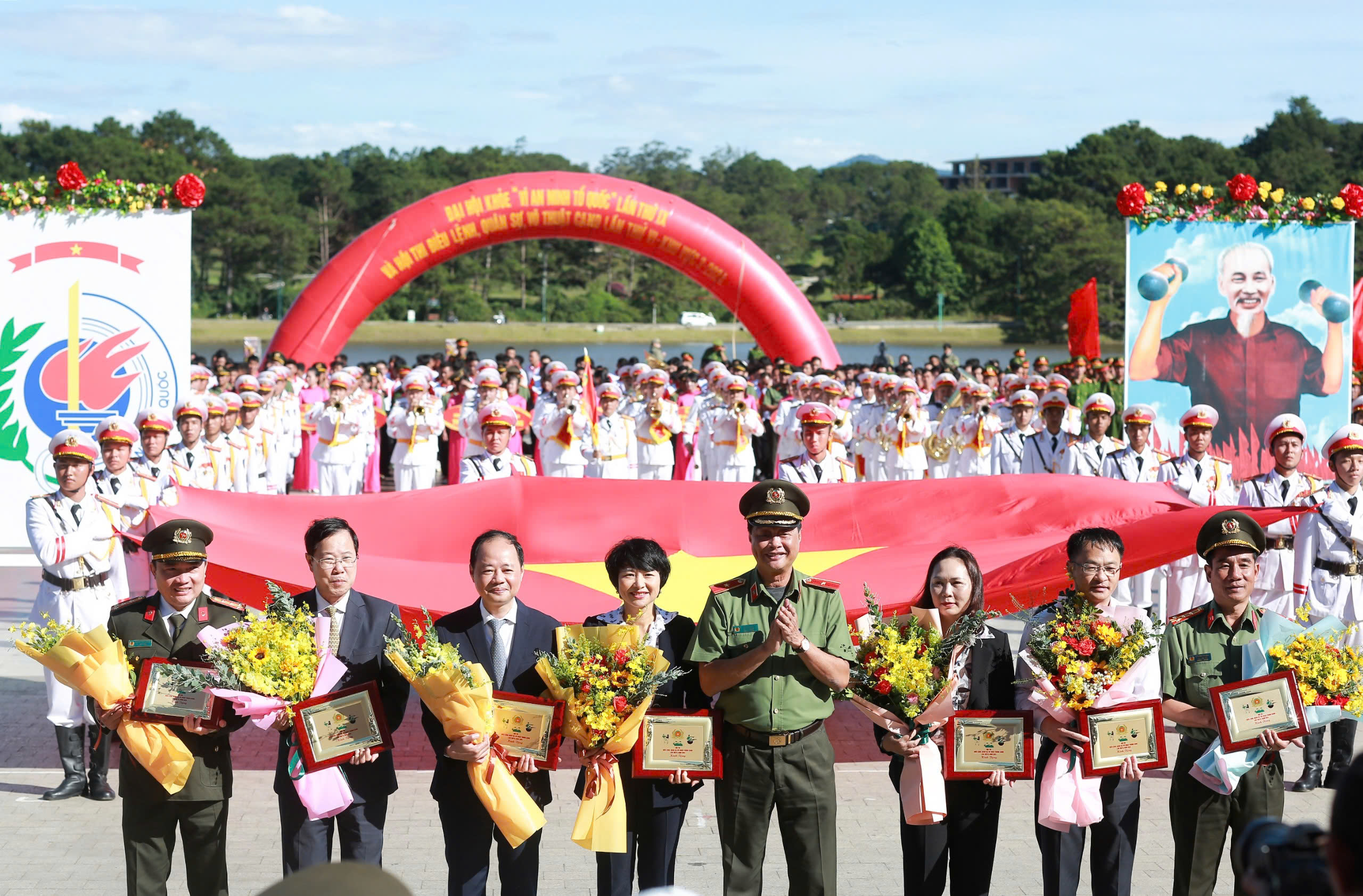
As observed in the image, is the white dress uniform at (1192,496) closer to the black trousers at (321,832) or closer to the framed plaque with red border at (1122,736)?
the framed plaque with red border at (1122,736)

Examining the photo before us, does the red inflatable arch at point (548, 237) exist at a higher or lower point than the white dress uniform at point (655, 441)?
higher

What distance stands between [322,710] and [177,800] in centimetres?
66

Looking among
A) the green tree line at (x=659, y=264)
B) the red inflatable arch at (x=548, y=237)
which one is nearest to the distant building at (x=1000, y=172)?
the green tree line at (x=659, y=264)

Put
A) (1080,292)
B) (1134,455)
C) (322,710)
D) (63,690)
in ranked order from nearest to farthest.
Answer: (322,710) < (63,690) < (1134,455) < (1080,292)

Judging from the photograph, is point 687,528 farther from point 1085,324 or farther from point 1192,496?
point 1085,324

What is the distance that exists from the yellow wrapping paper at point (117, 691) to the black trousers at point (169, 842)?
0.41 ft

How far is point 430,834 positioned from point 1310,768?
4203mm

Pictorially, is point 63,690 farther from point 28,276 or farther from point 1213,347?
point 1213,347

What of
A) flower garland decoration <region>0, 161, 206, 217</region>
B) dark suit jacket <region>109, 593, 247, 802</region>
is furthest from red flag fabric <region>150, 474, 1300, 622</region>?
flower garland decoration <region>0, 161, 206, 217</region>

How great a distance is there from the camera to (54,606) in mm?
6715

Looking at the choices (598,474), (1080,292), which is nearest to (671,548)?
(598,474)

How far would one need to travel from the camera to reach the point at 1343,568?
22.8 feet

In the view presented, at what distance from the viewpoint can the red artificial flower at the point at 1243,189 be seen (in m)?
12.9

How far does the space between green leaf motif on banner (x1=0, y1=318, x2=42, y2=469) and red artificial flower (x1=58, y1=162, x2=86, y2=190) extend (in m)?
1.22
